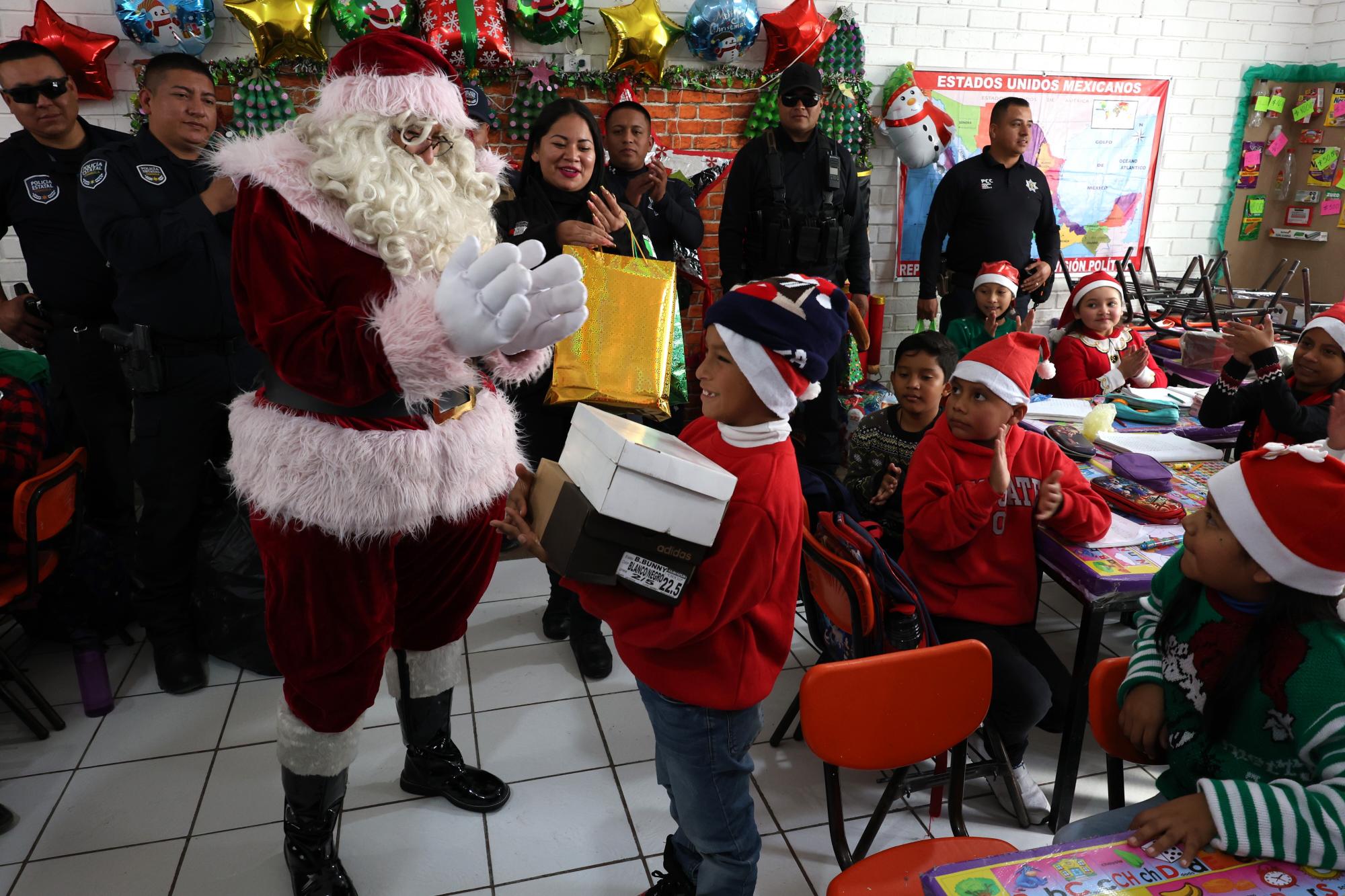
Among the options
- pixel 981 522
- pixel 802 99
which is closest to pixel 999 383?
pixel 981 522

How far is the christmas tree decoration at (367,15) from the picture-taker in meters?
3.65

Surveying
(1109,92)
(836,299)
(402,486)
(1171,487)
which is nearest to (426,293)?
(402,486)

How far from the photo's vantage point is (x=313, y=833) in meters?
1.81

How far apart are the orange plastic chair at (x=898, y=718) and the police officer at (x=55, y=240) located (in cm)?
276

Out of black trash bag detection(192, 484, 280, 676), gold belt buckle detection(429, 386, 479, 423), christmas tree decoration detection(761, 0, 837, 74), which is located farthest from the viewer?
christmas tree decoration detection(761, 0, 837, 74)

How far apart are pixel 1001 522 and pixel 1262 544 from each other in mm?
968

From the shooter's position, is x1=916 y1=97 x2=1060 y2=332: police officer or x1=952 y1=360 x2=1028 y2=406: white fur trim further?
x1=916 y1=97 x2=1060 y2=332: police officer

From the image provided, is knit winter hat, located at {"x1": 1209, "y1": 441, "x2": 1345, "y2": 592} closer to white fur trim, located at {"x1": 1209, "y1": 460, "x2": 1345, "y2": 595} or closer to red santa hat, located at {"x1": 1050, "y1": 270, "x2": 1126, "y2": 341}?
white fur trim, located at {"x1": 1209, "y1": 460, "x2": 1345, "y2": 595}

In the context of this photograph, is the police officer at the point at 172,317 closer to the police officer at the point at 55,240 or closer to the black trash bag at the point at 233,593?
the black trash bag at the point at 233,593

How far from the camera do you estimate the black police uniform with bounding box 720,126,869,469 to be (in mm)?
3865

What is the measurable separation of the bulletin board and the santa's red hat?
10.3ft

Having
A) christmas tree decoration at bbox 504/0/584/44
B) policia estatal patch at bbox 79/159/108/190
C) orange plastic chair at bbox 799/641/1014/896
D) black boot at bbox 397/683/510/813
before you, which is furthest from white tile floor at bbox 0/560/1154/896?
christmas tree decoration at bbox 504/0/584/44

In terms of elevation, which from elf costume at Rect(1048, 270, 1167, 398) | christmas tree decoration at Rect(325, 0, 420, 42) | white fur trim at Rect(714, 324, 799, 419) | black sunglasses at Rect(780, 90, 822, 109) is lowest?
elf costume at Rect(1048, 270, 1167, 398)

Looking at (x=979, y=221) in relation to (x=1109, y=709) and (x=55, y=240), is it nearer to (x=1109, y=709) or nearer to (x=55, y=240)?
(x=1109, y=709)
